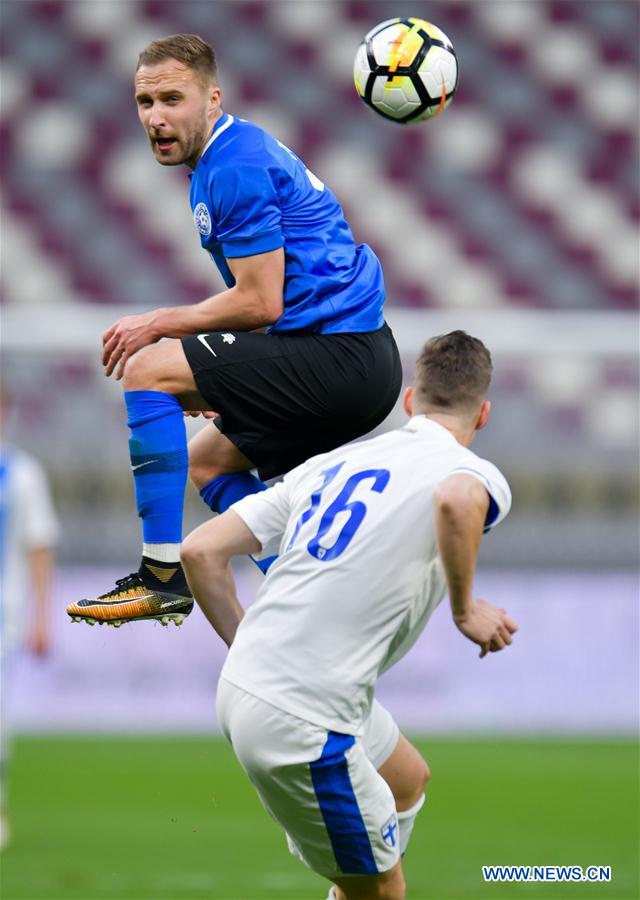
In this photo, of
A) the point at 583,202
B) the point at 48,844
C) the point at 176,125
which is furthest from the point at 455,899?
the point at 583,202

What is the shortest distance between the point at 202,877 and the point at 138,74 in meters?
5.61

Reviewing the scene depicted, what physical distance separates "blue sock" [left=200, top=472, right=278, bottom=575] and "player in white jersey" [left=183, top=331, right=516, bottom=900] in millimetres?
704

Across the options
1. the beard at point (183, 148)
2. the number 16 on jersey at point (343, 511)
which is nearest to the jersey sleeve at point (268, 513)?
the number 16 on jersey at point (343, 511)

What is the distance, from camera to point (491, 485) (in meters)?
4.45

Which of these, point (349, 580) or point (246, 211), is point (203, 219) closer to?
point (246, 211)

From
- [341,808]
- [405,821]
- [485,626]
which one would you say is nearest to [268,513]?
[485,626]

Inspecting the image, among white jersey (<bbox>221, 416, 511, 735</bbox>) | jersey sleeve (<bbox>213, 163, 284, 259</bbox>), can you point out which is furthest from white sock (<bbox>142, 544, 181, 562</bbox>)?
jersey sleeve (<bbox>213, 163, 284, 259</bbox>)

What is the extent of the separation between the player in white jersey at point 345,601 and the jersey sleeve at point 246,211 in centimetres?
65

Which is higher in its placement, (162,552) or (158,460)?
(158,460)

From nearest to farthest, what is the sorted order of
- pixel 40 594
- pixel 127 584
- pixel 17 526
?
pixel 127 584 < pixel 17 526 < pixel 40 594

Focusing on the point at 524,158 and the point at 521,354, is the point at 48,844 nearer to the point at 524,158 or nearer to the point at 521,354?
the point at 521,354

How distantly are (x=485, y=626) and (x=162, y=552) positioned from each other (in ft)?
3.71

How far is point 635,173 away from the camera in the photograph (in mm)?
21781

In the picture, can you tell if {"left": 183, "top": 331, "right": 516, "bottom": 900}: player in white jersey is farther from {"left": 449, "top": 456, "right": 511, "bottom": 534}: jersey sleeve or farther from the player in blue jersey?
the player in blue jersey
